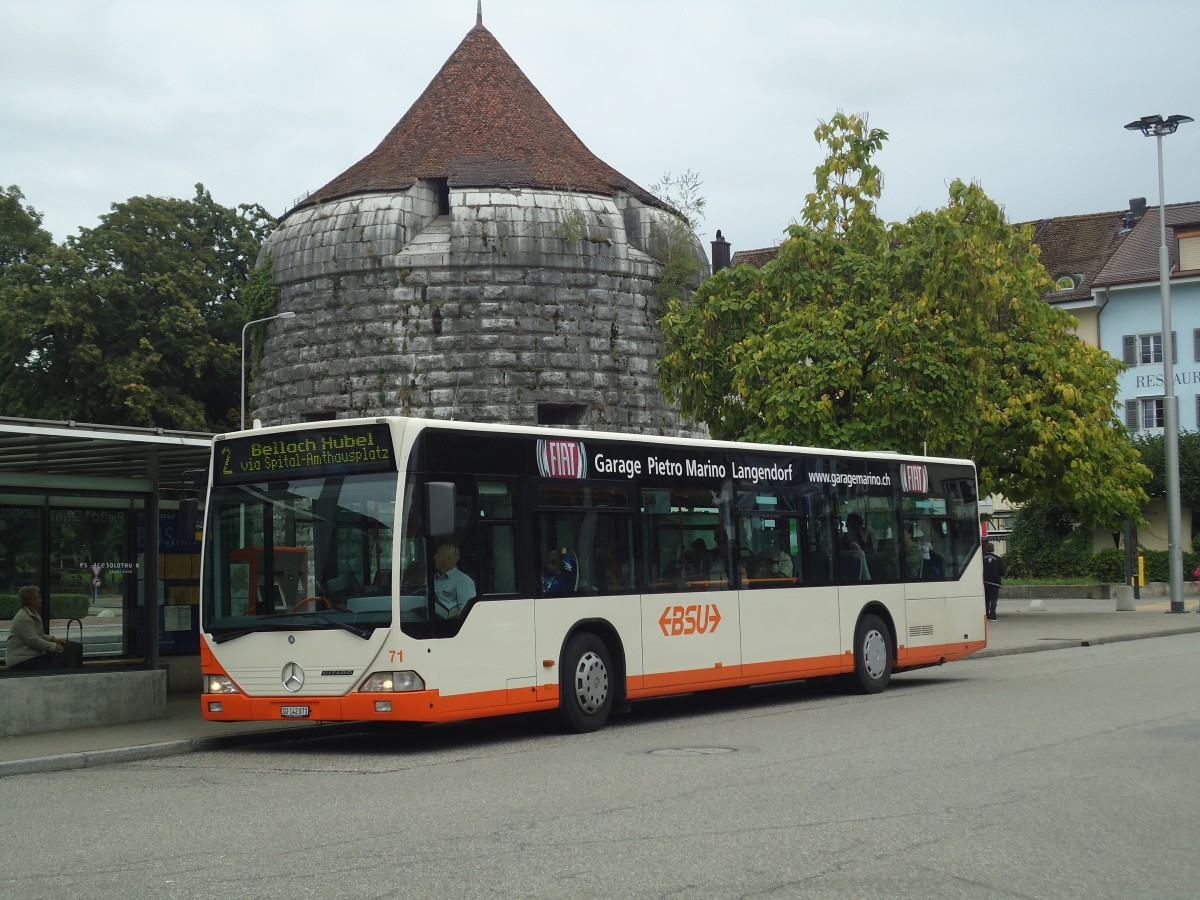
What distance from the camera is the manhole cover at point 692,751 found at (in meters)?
11.9

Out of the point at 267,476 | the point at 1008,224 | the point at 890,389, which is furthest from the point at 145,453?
the point at 1008,224

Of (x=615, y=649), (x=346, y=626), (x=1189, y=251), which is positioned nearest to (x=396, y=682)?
(x=346, y=626)

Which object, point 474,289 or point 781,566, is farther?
point 474,289

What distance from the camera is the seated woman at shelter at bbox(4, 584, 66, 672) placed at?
48.3 feet

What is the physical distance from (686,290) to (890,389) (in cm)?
1560

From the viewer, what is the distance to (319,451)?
13.2 meters

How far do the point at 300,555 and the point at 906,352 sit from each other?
18.6m

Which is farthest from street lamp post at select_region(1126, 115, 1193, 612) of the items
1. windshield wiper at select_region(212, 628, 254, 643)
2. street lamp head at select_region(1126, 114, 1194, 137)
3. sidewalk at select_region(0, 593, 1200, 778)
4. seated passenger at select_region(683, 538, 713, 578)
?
windshield wiper at select_region(212, 628, 254, 643)

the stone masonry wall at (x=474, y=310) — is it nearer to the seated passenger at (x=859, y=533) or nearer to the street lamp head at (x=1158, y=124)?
the street lamp head at (x=1158, y=124)

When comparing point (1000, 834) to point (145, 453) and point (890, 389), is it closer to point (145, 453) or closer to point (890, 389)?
point (145, 453)

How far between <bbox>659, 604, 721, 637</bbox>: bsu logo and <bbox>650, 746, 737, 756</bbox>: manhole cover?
2705 mm

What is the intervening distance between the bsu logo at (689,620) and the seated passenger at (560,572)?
4.34 feet

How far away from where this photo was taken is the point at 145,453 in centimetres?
1584

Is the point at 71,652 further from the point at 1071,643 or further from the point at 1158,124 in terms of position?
the point at 1158,124
